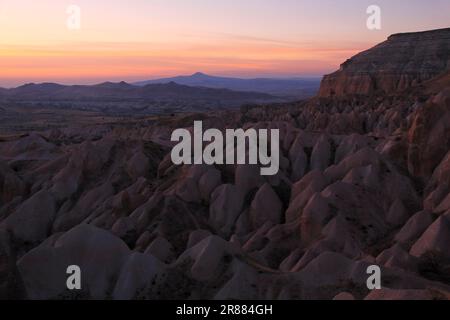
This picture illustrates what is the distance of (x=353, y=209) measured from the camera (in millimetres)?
25734

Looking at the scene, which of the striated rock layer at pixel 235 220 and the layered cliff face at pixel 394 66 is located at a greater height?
the layered cliff face at pixel 394 66

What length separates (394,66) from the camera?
105188 mm

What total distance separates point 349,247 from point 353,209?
3.36m

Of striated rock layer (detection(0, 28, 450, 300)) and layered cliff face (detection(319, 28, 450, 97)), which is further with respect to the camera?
layered cliff face (detection(319, 28, 450, 97))

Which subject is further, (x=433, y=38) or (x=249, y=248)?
(x=433, y=38)

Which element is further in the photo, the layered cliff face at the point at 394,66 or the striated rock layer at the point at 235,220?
the layered cliff face at the point at 394,66

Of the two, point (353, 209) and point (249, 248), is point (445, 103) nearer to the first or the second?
point (353, 209)

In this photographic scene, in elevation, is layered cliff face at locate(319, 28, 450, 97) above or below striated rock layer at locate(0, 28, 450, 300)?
above

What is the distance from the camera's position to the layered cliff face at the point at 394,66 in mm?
98312

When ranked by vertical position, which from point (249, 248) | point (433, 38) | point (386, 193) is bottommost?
point (249, 248)

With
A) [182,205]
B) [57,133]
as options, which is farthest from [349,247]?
[57,133]

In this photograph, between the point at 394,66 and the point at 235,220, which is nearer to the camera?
the point at 235,220

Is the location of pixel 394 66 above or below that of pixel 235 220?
above

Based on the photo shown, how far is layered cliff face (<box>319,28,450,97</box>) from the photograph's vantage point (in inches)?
3871
